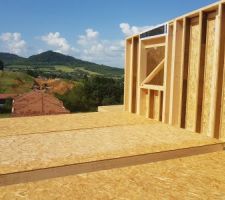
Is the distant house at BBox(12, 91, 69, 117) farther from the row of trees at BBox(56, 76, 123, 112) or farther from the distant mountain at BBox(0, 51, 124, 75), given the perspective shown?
the distant mountain at BBox(0, 51, 124, 75)

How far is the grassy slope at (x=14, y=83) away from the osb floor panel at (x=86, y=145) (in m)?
62.8

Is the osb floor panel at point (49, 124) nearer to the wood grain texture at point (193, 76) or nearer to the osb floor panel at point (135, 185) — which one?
the wood grain texture at point (193, 76)

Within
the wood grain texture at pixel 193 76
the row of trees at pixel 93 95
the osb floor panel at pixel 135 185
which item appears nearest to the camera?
the osb floor panel at pixel 135 185

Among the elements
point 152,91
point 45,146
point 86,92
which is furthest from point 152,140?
point 86,92

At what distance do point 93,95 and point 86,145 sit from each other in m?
45.9

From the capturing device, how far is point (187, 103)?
8.09 m

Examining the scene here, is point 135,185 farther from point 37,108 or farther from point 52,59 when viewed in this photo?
point 52,59

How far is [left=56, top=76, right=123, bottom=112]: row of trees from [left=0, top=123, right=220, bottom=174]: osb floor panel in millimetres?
41830

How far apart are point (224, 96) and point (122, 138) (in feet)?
8.87

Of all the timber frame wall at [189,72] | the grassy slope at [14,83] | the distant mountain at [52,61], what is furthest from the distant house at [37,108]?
the distant mountain at [52,61]

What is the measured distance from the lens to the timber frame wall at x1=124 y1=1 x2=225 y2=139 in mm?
6754

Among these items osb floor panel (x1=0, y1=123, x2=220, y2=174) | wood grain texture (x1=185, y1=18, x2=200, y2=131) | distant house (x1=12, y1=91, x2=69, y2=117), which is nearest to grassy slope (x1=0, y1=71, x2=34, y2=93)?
distant house (x1=12, y1=91, x2=69, y2=117)

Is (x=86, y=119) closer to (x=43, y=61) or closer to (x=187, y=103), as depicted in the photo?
(x=187, y=103)

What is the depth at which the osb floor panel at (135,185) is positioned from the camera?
3457 millimetres
